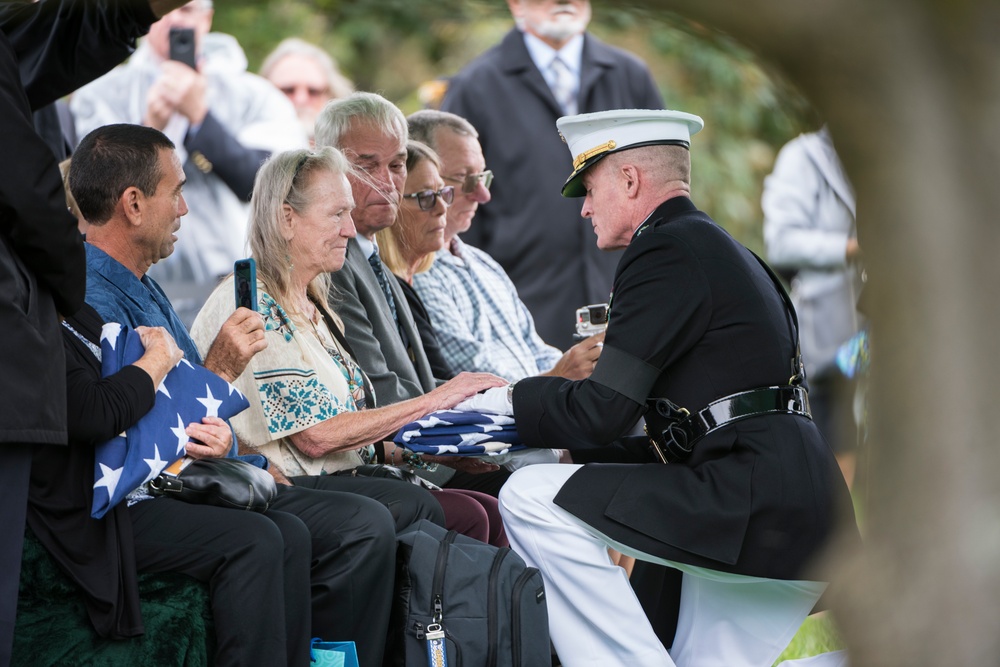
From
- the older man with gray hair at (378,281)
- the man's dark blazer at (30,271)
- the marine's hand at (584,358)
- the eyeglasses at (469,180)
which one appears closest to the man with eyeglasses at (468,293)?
the eyeglasses at (469,180)

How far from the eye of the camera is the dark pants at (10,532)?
261cm

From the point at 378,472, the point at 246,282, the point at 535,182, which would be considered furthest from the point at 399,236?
the point at 535,182

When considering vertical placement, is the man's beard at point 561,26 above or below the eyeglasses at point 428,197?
above

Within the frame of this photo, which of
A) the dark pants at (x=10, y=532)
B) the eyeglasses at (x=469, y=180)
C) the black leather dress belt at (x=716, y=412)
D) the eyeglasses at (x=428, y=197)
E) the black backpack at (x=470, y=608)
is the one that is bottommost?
the black backpack at (x=470, y=608)

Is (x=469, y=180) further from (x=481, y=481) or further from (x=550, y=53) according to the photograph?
(x=550, y=53)

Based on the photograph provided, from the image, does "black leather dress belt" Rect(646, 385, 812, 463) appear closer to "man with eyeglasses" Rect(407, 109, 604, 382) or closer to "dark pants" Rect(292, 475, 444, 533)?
"dark pants" Rect(292, 475, 444, 533)

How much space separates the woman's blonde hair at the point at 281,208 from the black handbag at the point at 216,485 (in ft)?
2.32

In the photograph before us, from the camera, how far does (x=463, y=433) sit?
3539mm

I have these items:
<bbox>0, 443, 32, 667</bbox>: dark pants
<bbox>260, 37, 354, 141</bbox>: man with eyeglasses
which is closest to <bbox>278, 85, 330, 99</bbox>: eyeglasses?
<bbox>260, 37, 354, 141</bbox>: man with eyeglasses

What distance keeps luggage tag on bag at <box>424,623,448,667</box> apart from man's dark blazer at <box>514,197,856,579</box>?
47cm

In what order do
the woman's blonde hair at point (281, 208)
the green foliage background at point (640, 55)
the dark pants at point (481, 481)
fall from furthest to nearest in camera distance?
the green foliage background at point (640, 55) → the dark pants at point (481, 481) → the woman's blonde hair at point (281, 208)

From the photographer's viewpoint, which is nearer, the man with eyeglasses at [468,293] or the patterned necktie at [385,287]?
the patterned necktie at [385,287]

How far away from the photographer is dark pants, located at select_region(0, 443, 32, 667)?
2613 mm

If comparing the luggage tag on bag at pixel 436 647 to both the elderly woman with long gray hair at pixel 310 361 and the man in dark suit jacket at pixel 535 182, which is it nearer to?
the elderly woman with long gray hair at pixel 310 361
